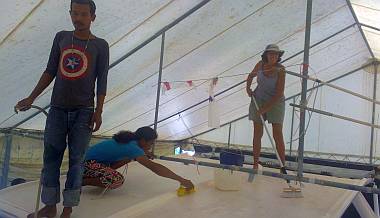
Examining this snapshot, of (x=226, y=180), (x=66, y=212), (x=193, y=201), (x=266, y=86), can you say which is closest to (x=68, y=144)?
(x=66, y=212)

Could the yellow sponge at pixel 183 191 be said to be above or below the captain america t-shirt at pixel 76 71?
below

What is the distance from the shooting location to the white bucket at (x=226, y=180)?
246cm

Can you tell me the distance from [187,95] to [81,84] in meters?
3.02

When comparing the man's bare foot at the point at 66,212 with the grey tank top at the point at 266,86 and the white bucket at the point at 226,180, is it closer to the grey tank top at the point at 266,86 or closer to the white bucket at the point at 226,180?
the white bucket at the point at 226,180

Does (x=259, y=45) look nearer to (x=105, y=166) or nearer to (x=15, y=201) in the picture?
(x=105, y=166)

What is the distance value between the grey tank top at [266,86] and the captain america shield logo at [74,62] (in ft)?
4.51

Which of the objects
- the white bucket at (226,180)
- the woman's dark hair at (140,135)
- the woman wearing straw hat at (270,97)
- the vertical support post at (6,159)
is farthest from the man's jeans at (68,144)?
the vertical support post at (6,159)

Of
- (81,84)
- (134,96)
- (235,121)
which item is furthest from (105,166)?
(235,121)

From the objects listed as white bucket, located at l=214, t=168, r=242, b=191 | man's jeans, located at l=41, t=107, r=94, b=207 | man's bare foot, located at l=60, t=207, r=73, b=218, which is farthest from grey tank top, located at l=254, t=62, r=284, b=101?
man's bare foot, located at l=60, t=207, r=73, b=218

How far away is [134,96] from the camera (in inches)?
162

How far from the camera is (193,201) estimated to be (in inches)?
84.7

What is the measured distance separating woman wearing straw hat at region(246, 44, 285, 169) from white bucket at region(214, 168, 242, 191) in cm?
21

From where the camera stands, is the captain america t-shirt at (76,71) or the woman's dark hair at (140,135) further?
the woman's dark hair at (140,135)

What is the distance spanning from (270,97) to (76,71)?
1.51 m
